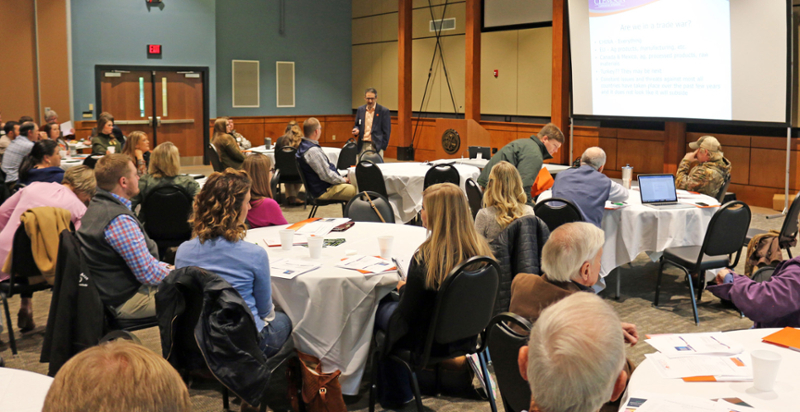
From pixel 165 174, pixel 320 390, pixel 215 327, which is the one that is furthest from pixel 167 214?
pixel 215 327

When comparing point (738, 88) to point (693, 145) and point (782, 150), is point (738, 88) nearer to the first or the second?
point (782, 150)

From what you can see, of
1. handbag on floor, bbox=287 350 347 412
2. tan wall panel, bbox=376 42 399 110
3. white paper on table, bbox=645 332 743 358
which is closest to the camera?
white paper on table, bbox=645 332 743 358

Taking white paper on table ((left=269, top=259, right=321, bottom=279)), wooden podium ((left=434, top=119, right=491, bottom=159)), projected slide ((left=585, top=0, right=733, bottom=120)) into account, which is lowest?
white paper on table ((left=269, top=259, right=321, bottom=279))

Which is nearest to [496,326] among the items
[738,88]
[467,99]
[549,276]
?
[549,276]

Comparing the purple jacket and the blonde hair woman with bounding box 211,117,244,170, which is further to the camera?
the blonde hair woman with bounding box 211,117,244,170

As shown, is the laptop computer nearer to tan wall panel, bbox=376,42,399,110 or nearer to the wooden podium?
the wooden podium

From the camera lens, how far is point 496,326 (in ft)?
6.98

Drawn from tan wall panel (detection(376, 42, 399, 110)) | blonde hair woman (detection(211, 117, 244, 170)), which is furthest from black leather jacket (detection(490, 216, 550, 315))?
tan wall panel (detection(376, 42, 399, 110))

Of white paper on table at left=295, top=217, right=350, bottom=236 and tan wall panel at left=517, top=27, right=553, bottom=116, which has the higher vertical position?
tan wall panel at left=517, top=27, right=553, bottom=116

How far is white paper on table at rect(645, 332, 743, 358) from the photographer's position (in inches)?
87.2

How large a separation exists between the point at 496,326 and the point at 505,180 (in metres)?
2.02

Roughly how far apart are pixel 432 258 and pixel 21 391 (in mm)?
1646

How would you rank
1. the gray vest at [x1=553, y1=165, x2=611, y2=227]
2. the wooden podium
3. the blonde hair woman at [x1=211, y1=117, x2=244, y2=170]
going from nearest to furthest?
1. the gray vest at [x1=553, y1=165, x2=611, y2=227]
2. the blonde hair woman at [x1=211, y1=117, x2=244, y2=170]
3. the wooden podium

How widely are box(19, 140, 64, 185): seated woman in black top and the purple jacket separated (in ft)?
18.0
